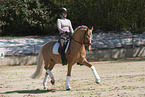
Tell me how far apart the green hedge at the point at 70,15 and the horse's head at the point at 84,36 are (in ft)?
58.7

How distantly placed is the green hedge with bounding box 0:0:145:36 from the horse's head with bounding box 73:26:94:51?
705 inches

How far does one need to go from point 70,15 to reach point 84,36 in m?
20.1

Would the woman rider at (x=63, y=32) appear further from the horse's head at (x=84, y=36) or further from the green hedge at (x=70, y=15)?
the green hedge at (x=70, y=15)

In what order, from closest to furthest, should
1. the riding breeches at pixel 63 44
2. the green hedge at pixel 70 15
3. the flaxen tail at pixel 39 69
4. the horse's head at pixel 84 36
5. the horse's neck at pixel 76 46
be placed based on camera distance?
1. the horse's head at pixel 84 36
2. the horse's neck at pixel 76 46
3. the riding breeches at pixel 63 44
4. the flaxen tail at pixel 39 69
5. the green hedge at pixel 70 15

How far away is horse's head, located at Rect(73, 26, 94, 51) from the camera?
10633mm

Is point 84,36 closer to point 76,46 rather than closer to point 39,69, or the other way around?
point 76,46

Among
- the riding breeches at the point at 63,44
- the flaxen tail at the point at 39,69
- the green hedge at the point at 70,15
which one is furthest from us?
the green hedge at the point at 70,15

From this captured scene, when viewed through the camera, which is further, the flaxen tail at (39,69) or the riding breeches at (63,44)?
the flaxen tail at (39,69)

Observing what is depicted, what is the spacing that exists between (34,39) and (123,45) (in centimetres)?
977

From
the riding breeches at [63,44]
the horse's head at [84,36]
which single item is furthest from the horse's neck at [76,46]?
the riding breeches at [63,44]

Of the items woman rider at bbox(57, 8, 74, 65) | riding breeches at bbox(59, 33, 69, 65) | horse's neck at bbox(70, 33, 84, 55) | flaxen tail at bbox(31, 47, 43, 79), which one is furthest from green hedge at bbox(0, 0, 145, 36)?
horse's neck at bbox(70, 33, 84, 55)

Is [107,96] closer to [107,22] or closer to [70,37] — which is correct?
[70,37]

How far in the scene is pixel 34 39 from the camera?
31797 mm

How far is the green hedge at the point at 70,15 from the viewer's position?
1157 inches
